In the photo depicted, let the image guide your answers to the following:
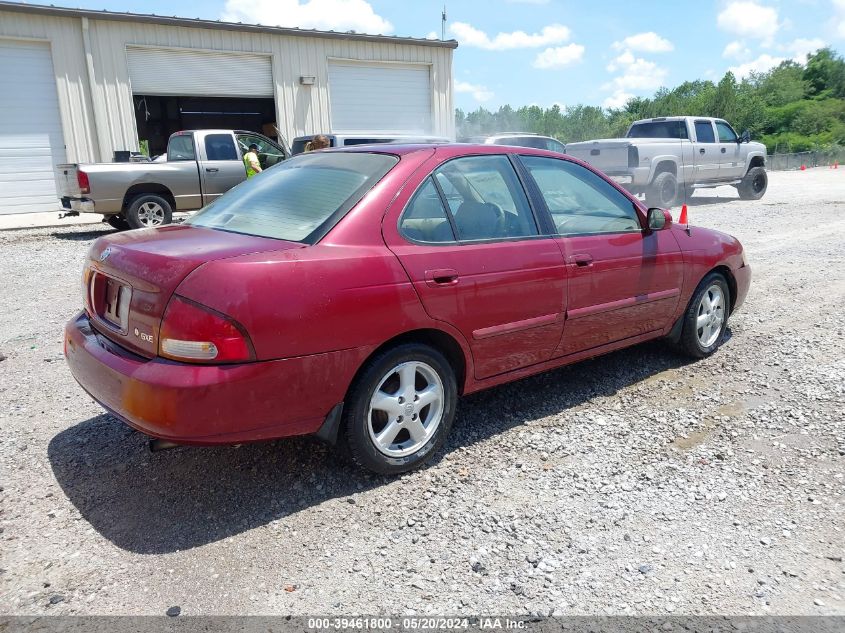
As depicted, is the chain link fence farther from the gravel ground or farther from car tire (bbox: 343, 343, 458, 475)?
car tire (bbox: 343, 343, 458, 475)

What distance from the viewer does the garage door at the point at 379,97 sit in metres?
19.6

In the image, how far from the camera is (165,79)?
56.6ft

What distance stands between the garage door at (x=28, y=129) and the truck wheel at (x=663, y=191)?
13802mm

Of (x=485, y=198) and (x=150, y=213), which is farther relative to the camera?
(x=150, y=213)

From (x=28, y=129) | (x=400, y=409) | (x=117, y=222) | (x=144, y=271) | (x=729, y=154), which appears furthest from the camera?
(x=729, y=154)

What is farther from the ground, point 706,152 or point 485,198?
point 706,152

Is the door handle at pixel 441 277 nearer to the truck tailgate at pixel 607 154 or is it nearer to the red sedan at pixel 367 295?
the red sedan at pixel 367 295

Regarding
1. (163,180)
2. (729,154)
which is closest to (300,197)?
(163,180)

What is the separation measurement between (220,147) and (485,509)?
11513 mm

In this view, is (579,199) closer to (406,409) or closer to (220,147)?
(406,409)

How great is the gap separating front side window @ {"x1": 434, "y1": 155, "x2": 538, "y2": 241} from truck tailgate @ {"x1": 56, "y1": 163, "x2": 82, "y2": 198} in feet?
32.1

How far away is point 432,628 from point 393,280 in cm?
150

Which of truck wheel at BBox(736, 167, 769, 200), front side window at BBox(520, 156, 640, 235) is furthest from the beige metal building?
front side window at BBox(520, 156, 640, 235)

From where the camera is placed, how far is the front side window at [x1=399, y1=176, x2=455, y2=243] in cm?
337
